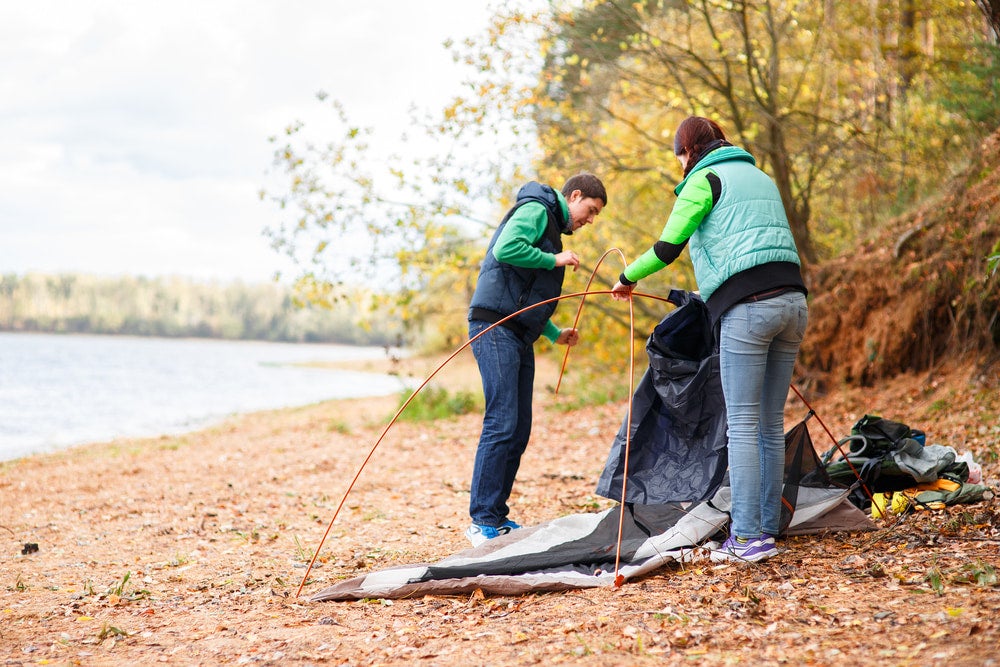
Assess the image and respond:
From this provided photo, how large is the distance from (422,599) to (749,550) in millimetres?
1466

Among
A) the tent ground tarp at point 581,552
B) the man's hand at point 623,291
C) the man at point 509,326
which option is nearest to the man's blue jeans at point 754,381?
the tent ground tarp at point 581,552

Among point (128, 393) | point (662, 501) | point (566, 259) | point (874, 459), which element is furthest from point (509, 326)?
point (128, 393)

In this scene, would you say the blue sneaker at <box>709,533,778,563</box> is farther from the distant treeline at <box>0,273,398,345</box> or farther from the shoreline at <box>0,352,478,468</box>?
the distant treeline at <box>0,273,398,345</box>

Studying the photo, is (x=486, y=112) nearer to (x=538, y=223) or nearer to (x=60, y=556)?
(x=538, y=223)

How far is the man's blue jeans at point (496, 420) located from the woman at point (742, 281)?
97cm

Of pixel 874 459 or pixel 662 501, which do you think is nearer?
pixel 662 501

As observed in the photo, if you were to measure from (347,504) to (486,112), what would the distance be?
5.29 meters

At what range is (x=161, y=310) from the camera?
2753 inches

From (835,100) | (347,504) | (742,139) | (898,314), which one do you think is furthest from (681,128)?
(835,100)

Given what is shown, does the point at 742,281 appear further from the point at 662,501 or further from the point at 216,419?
the point at 216,419

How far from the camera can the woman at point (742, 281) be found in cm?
315

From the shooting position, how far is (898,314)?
24.2 feet

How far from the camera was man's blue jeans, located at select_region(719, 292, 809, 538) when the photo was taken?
10.4 ft

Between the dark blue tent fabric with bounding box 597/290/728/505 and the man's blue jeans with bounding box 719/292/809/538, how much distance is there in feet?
1.08
